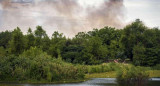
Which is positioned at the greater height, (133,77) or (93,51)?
(93,51)

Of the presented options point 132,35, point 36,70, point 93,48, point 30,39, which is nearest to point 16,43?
point 30,39

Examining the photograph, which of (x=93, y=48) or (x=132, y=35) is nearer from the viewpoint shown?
(x=93, y=48)

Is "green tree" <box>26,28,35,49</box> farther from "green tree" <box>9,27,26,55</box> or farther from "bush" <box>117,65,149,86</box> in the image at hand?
"bush" <box>117,65,149,86</box>

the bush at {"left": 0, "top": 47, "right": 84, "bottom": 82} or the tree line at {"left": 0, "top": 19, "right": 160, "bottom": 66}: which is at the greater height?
the tree line at {"left": 0, "top": 19, "right": 160, "bottom": 66}

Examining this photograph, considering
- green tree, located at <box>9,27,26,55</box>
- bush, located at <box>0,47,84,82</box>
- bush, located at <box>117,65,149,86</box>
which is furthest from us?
green tree, located at <box>9,27,26,55</box>

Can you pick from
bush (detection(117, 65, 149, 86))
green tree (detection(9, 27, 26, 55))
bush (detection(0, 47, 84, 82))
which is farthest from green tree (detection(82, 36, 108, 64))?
bush (detection(117, 65, 149, 86))

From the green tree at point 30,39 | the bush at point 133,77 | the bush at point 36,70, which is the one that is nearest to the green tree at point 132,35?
the green tree at point 30,39

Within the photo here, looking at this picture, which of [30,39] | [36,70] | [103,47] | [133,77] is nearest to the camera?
[133,77]

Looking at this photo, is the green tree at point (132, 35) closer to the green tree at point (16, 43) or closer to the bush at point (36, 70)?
the green tree at point (16, 43)

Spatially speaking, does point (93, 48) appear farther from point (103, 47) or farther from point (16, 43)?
point (16, 43)

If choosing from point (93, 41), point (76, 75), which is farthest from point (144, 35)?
point (76, 75)

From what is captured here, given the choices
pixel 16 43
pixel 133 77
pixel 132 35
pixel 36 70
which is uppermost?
pixel 132 35

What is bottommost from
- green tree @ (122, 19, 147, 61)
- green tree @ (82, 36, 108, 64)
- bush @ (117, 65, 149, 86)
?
bush @ (117, 65, 149, 86)

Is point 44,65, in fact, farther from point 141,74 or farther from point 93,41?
point 93,41
